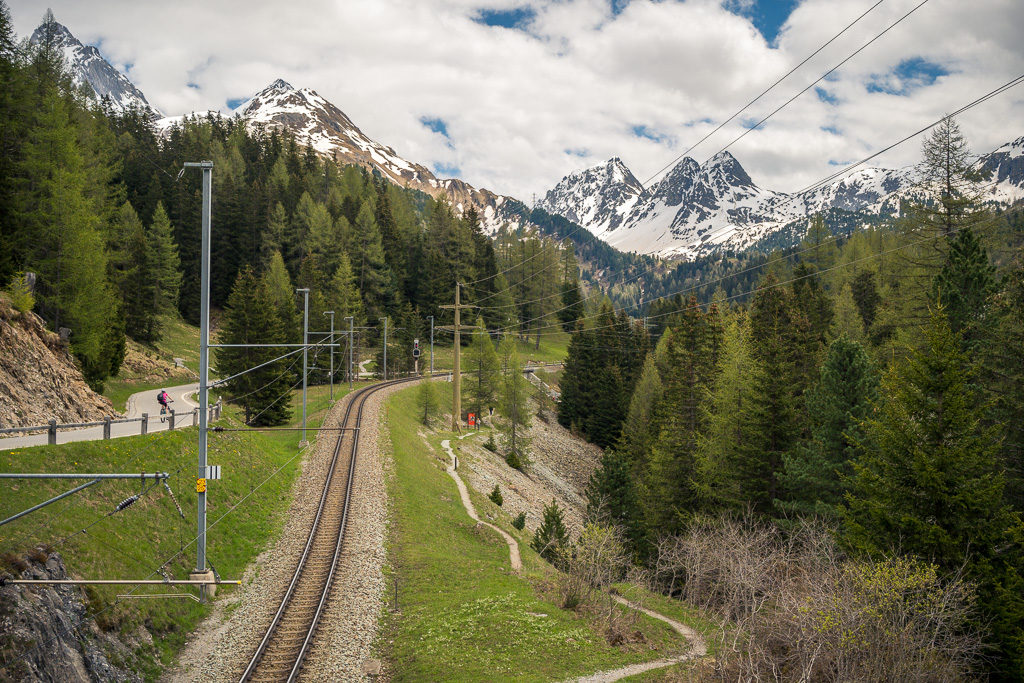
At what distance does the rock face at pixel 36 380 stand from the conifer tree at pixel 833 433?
117ft

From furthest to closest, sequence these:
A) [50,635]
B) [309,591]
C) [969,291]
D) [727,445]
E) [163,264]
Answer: [163,264], [727,445], [969,291], [309,591], [50,635]

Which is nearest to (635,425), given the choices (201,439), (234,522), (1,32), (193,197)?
(234,522)

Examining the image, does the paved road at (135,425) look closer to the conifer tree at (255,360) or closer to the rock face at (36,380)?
the rock face at (36,380)

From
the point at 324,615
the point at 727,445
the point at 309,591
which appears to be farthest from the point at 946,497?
the point at 309,591

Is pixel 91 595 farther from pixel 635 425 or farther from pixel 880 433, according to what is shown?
pixel 635 425

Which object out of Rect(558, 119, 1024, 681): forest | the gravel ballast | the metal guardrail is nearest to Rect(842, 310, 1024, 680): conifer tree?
Rect(558, 119, 1024, 681): forest

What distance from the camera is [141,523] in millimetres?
18297

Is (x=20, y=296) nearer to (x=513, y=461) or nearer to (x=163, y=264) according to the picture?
(x=513, y=461)

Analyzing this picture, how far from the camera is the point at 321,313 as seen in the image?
6450cm

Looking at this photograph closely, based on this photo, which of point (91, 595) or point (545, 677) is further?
point (545, 677)

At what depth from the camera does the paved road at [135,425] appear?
2008cm

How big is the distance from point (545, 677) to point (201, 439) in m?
11.7

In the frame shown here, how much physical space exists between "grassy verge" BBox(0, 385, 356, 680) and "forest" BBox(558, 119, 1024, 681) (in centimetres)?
1545

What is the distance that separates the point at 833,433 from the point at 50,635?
32.2m
